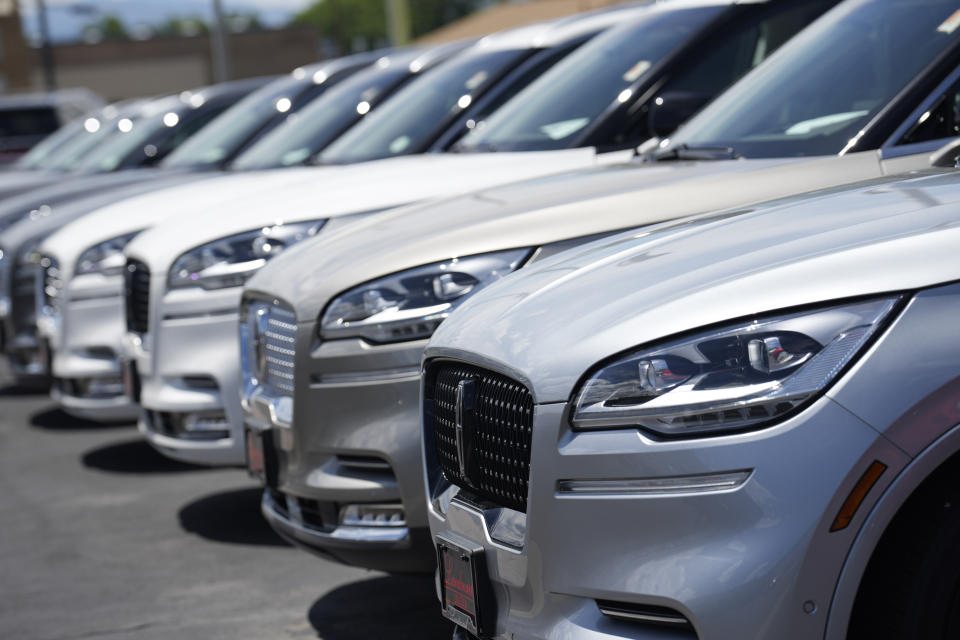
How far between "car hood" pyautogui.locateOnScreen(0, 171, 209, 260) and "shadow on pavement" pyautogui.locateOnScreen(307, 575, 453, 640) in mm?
4348

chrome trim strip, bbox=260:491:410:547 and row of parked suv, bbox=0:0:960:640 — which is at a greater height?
row of parked suv, bbox=0:0:960:640

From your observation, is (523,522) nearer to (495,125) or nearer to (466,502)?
(466,502)

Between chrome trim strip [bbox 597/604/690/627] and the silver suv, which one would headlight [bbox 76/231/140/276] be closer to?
the silver suv

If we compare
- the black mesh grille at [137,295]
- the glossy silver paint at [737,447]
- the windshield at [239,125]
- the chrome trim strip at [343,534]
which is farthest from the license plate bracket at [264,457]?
the windshield at [239,125]

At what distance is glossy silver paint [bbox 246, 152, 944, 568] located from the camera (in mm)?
4039

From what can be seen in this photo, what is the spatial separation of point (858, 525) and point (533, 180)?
108 inches

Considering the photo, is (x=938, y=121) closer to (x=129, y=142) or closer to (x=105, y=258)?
(x=105, y=258)

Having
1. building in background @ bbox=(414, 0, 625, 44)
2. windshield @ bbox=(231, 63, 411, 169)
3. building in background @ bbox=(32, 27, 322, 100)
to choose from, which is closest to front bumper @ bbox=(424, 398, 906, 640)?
windshield @ bbox=(231, 63, 411, 169)

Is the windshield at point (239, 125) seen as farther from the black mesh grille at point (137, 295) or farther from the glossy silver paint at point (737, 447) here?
the glossy silver paint at point (737, 447)

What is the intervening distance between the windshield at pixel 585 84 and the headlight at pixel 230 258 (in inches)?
46.8

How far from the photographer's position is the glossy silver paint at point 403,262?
4.04 meters

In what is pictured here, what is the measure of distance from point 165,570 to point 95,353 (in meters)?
2.54

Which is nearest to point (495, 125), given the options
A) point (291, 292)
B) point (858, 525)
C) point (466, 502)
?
point (291, 292)

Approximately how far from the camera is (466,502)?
3109mm
